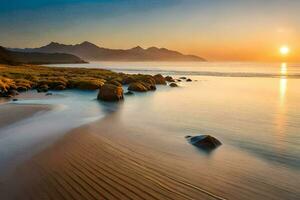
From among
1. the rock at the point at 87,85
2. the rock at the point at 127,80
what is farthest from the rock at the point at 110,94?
the rock at the point at 127,80

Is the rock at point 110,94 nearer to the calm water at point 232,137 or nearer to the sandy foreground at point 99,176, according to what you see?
the calm water at point 232,137

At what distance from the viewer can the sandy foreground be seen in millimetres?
9445

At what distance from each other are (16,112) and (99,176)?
54.3ft

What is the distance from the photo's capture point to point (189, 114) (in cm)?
2605

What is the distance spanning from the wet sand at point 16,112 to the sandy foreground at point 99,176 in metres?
7.89

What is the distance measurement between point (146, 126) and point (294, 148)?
8942mm

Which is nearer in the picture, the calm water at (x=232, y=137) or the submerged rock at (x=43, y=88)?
the calm water at (x=232, y=137)

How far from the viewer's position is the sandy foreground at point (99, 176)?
9.45m

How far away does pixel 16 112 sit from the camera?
24.8 m

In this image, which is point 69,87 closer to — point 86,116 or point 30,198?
point 86,116

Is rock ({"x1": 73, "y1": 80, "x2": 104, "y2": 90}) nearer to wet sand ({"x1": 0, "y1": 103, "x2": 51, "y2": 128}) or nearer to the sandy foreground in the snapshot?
wet sand ({"x1": 0, "y1": 103, "x2": 51, "y2": 128})

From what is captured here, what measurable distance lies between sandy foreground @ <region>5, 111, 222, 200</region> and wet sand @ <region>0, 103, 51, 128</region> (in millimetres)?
7886

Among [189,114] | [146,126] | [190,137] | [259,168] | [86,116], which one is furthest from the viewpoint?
[189,114]

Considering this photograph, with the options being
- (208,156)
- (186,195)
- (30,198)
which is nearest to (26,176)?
(30,198)
